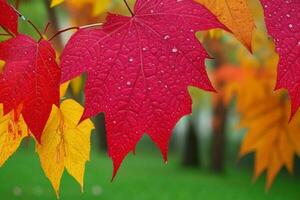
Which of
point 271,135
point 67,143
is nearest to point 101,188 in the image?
point 271,135

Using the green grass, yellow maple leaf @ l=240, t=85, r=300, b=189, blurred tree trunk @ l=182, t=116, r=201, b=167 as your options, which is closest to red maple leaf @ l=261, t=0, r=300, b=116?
yellow maple leaf @ l=240, t=85, r=300, b=189

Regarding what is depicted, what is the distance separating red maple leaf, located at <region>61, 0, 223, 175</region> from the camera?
560mm

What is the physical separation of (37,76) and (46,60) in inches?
1.0

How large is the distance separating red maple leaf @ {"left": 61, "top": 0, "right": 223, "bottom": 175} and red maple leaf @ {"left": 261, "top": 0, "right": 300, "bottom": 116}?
2.6 inches

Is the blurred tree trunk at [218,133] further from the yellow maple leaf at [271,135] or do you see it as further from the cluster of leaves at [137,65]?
the cluster of leaves at [137,65]

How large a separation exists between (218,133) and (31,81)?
6.93m

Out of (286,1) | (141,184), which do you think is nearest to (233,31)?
(286,1)

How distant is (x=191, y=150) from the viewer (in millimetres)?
8367

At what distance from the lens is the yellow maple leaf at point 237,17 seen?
62 cm

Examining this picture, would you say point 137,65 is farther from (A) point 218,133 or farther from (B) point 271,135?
(A) point 218,133

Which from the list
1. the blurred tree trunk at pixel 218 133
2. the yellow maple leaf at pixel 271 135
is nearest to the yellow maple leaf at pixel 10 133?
the yellow maple leaf at pixel 271 135

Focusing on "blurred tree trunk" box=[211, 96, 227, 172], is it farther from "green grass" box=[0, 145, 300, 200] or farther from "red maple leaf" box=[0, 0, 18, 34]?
"red maple leaf" box=[0, 0, 18, 34]

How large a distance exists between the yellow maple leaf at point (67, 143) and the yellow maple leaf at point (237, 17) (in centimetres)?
24

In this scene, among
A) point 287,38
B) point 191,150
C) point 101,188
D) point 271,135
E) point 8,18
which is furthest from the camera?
point 191,150
